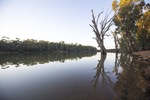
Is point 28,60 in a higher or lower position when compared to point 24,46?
lower

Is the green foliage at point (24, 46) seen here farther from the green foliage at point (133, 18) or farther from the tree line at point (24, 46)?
the green foliage at point (133, 18)

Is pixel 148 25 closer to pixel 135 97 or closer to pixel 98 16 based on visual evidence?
pixel 98 16

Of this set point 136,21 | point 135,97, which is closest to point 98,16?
point 136,21

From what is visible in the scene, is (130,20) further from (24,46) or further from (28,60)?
(24,46)

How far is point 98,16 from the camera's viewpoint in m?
23.5

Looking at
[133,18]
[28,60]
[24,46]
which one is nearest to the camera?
[28,60]

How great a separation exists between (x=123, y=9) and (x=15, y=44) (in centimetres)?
5854

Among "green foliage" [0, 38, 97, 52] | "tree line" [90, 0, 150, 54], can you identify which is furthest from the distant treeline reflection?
"green foliage" [0, 38, 97, 52]

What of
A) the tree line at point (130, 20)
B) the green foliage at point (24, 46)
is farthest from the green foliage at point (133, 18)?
the green foliage at point (24, 46)

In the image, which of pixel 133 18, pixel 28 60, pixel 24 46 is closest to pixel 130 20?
pixel 133 18

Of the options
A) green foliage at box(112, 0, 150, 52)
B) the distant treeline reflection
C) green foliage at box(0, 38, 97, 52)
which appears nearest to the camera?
the distant treeline reflection

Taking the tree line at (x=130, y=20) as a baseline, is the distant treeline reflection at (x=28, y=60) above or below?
below

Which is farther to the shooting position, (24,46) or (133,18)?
(24,46)

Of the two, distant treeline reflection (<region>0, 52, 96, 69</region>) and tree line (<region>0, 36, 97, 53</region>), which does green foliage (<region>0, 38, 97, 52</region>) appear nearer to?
tree line (<region>0, 36, 97, 53</region>)
